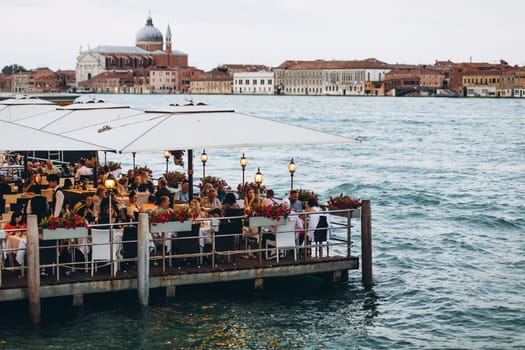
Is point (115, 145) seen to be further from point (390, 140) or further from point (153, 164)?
point (390, 140)

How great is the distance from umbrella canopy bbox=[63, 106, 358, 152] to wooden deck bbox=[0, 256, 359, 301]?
5.34 feet

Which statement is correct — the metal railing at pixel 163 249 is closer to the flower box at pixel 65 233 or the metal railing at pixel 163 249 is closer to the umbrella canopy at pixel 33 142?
the flower box at pixel 65 233

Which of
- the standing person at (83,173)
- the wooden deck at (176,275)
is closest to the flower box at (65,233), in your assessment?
the wooden deck at (176,275)

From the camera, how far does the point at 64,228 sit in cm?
1155

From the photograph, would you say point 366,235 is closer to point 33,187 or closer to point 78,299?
point 78,299

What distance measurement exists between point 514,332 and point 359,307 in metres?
2.20

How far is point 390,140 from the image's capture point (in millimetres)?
68500

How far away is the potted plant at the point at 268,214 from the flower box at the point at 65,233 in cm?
Answer: 229

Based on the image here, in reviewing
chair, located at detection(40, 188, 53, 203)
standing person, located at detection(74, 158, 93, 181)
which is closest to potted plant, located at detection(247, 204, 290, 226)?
chair, located at detection(40, 188, 53, 203)

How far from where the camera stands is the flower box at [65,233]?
37.6ft

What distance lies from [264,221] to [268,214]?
108 millimetres

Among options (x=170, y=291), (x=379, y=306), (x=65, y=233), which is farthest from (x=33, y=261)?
(x=379, y=306)

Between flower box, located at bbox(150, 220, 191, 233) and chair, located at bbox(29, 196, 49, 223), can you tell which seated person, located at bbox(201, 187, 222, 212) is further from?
chair, located at bbox(29, 196, 49, 223)

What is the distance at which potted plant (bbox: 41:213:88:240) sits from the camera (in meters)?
11.5
